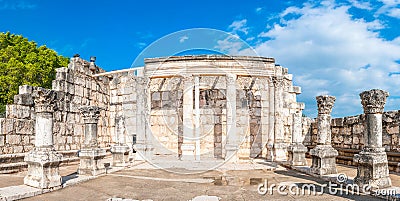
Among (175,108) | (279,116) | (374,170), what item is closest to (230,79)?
(279,116)

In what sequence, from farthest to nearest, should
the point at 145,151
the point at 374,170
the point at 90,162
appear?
1. the point at 145,151
2. the point at 90,162
3. the point at 374,170

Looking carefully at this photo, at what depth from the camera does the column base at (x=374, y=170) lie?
8250mm

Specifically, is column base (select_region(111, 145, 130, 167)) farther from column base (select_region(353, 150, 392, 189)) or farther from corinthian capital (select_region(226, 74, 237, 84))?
column base (select_region(353, 150, 392, 189))

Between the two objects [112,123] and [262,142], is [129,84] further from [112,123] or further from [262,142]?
[262,142]

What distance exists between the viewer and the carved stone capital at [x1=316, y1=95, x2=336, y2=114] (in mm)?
11133

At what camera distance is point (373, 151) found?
27.9 feet

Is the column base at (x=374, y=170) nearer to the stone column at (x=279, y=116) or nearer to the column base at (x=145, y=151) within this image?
the stone column at (x=279, y=116)

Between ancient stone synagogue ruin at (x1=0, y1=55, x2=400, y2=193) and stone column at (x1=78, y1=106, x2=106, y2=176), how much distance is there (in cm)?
3

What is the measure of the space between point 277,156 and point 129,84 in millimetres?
8830

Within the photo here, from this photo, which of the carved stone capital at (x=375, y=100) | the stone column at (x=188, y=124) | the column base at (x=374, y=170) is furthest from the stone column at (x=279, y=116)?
the carved stone capital at (x=375, y=100)

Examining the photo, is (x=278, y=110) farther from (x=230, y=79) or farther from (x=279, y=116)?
(x=230, y=79)

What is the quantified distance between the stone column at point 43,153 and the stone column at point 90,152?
2275 millimetres

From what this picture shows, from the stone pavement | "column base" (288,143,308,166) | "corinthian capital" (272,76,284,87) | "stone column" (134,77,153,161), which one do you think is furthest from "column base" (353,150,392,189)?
"stone column" (134,77,153,161)

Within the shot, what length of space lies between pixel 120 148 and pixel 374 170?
9.46 metres
